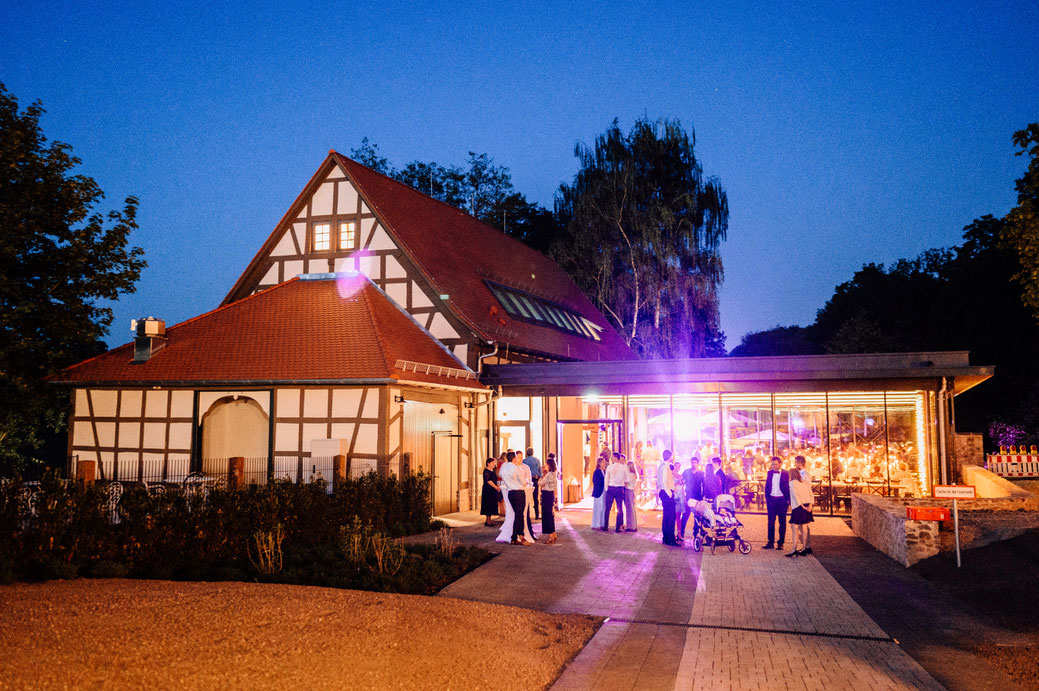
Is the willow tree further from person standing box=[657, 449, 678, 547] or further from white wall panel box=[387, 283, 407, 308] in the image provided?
person standing box=[657, 449, 678, 547]

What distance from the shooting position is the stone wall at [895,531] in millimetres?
11938

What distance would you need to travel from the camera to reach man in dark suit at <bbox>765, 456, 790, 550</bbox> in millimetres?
13836

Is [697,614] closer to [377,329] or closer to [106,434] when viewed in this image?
[377,329]

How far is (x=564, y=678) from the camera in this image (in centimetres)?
673

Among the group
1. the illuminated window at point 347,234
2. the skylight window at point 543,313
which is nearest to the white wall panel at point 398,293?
the illuminated window at point 347,234

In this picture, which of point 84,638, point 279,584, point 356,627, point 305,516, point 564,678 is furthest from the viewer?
point 305,516

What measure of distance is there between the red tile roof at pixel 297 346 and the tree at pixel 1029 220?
492 inches

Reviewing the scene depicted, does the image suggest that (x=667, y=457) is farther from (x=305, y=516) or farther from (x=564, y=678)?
(x=564, y=678)

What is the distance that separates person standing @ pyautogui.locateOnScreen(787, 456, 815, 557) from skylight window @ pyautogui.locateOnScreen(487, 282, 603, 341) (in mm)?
11408

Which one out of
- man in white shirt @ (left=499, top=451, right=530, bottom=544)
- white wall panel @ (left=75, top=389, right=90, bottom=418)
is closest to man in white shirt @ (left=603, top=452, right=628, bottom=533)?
man in white shirt @ (left=499, top=451, right=530, bottom=544)

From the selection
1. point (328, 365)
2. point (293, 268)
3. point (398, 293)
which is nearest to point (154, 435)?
point (328, 365)

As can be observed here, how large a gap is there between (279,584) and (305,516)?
3.04m

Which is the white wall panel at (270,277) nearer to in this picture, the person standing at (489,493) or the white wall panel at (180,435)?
the white wall panel at (180,435)

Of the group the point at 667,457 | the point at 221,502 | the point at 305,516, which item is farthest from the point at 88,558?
the point at 667,457
